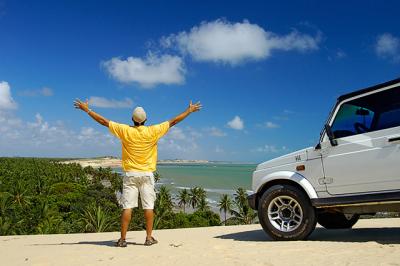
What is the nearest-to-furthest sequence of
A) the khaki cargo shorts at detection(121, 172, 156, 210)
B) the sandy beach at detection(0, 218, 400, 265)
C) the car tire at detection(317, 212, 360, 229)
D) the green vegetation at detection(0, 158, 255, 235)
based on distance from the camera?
1. the sandy beach at detection(0, 218, 400, 265)
2. the khaki cargo shorts at detection(121, 172, 156, 210)
3. the car tire at detection(317, 212, 360, 229)
4. the green vegetation at detection(0, 158, 255, 235)

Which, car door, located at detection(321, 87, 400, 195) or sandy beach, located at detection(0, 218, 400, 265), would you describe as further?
car door, located at detection(321, 87, 400, 195)

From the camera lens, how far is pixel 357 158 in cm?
630

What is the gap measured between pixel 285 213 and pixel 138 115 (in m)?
2.71

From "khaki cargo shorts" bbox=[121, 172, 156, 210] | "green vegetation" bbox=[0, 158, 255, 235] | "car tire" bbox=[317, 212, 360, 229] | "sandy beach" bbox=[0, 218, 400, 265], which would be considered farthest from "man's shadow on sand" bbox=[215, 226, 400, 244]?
"green vegetation" bbox=[0, 158, 255, 235]

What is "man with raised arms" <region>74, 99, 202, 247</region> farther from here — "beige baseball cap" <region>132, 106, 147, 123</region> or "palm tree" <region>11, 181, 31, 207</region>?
"palm tree" <region>11, 181, 31, 207</region>

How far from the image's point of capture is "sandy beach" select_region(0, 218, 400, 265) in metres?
5.32

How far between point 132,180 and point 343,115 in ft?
10.6

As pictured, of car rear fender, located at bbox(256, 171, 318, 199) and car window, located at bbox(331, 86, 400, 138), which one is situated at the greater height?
car window, located at bbox(331, 86, 400, 138)

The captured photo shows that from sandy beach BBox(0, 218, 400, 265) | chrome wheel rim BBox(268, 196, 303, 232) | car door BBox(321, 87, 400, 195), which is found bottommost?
sandy beach BBox(0, 218, 400, 265)

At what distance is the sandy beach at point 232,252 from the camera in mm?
5316

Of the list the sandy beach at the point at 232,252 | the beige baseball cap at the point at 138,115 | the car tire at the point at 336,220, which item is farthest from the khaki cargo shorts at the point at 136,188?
the car tire at the point at 336,220

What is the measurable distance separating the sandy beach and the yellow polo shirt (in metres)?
1.21

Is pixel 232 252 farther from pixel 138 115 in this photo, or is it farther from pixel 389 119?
pixel 389 119

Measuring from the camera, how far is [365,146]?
20.6 ft
